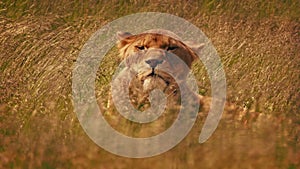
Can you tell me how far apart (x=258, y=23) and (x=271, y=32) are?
0.44 meters

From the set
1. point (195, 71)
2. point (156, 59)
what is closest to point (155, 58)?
point (156, 59)

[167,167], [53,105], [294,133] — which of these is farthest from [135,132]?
[294,133]

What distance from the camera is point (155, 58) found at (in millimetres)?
10609

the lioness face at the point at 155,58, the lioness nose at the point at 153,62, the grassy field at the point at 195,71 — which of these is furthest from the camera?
the grassy field at the point at 195,71

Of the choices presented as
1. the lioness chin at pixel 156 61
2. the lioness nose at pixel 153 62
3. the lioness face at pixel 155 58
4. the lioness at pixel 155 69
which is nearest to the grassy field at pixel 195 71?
the lioness at pixel 155 69

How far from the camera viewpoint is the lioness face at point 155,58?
10672 mm

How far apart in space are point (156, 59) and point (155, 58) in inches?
0.8

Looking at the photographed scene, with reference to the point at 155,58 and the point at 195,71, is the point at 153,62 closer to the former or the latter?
the point at 155,58

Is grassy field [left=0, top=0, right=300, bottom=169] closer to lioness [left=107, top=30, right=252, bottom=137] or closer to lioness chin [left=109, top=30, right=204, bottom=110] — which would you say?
lioness [left=107, top=30, right=252, bottom=137]

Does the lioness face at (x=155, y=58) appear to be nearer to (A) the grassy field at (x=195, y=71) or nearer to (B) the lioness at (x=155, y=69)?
(B) the lioness at (x=155, y=69)

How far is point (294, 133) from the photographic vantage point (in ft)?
37.4

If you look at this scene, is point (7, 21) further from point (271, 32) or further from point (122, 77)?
point (271, 32)

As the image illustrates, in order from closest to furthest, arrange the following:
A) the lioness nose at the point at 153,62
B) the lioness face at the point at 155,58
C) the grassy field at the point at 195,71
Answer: the lioness nose at the point at 153,62 < the lioness face at the point at 155,58 < the grassy field at the point at 195,71

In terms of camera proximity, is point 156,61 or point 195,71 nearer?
point 156,61
